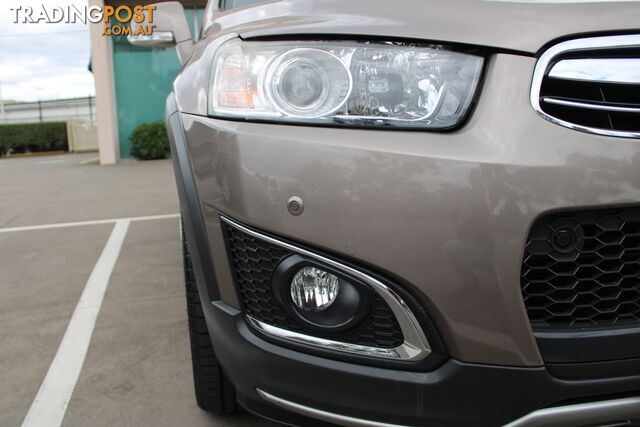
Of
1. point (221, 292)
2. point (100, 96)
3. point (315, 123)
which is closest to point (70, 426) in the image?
point (221, 292)

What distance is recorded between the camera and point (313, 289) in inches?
49.4

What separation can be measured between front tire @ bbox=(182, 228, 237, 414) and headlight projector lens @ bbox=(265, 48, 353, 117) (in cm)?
66

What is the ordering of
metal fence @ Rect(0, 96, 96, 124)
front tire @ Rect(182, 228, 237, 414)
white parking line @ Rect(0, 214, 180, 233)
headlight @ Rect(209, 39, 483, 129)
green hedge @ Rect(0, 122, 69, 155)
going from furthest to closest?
metal fence @ Rect(0, 96, 96, 124), green hedge @ Rect(0, 122, 69, 155), white parking line @ Rect(0, 214, 180, 233), front tire @ Rect(182, 228, 237, 414), headlight @ Rect(209, 39, 483, 129)

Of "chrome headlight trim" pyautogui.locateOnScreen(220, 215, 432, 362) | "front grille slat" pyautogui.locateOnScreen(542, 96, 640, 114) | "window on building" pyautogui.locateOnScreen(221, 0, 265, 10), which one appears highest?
"window on building" pyautogui.locateOnScreen(221, 0, 265, 10)

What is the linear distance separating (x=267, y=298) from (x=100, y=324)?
6.54ft

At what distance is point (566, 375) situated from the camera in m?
1.19

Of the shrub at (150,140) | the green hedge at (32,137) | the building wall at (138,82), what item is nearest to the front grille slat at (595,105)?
the shrub at (150,140)

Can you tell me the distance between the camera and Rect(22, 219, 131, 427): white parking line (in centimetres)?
210

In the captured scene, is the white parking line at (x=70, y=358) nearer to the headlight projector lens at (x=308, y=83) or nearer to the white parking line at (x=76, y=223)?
→ the headlight projector lens at (x=308, y=83)

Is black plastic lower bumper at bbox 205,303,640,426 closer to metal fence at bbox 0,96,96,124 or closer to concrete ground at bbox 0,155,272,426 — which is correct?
concrete ground at bbox 0,155,272,426

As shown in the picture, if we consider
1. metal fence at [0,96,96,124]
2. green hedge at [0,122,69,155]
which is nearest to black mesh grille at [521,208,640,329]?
green hedge at [0,122,69,155]

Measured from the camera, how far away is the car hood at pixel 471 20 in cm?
115

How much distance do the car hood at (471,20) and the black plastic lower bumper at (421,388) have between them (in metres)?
0.71

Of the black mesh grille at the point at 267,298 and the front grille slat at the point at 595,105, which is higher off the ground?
the front grille slat at the point at 595,105
